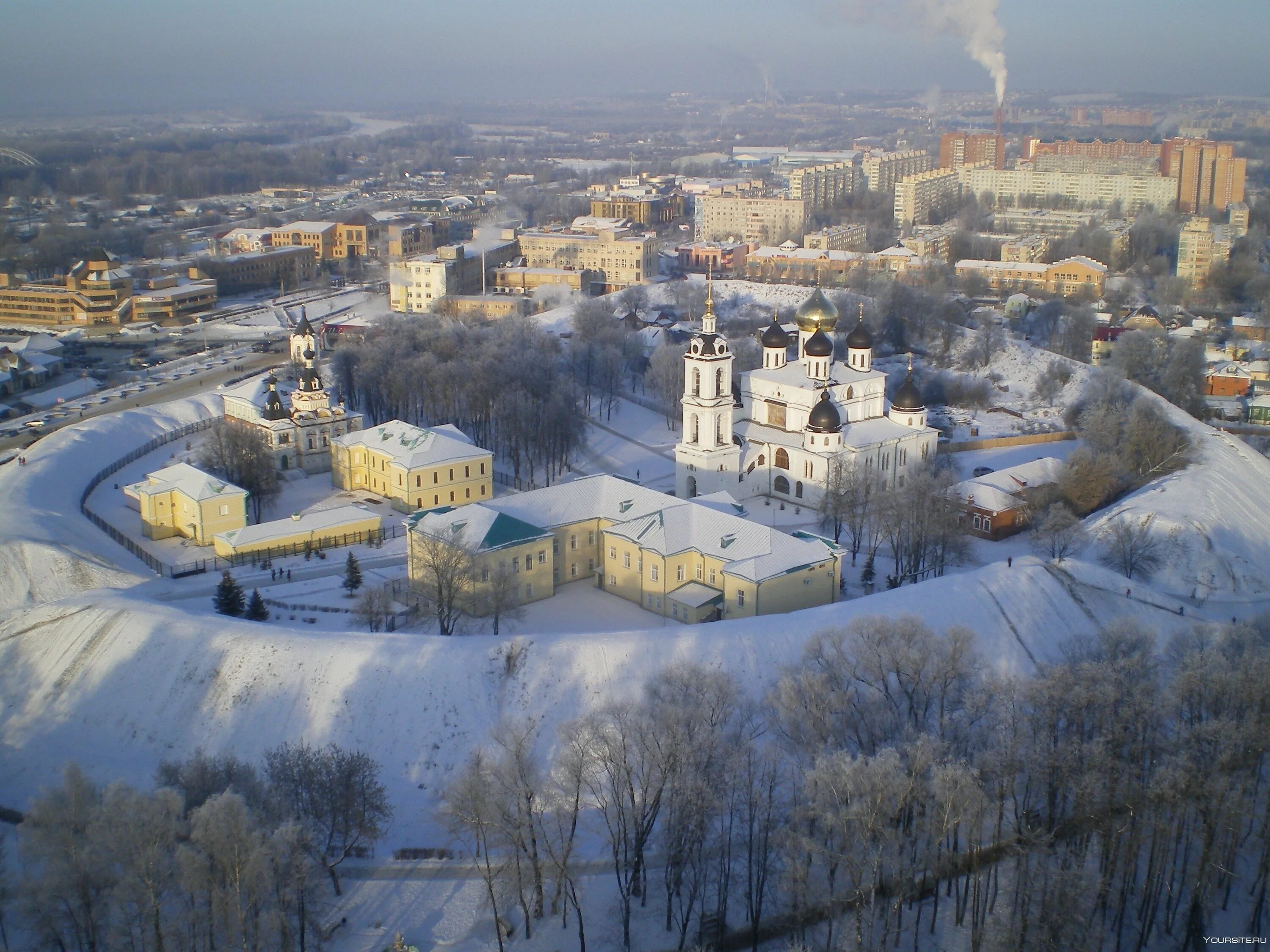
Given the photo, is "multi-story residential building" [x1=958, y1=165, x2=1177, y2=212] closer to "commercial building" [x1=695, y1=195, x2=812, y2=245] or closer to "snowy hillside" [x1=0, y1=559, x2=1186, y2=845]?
"commercial building" [x1=695, y1=195, x2=812, y2=245]

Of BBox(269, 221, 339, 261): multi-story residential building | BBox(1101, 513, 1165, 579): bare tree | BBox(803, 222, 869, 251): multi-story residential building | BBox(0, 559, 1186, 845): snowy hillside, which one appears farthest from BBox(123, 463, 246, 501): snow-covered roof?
BBox(803, 222, 869, 251): multi-story residential building

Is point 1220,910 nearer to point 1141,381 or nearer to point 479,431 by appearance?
point 479,431

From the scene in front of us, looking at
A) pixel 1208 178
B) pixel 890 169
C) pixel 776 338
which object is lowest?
A: pixel 776 338

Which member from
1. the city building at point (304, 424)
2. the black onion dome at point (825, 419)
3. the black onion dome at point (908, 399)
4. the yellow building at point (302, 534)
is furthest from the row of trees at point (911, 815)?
the city building at point (304, 424)

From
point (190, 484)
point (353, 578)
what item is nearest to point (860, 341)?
point (353, 578)

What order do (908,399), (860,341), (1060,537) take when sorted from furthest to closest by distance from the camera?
(860,341)
(908,399)
(1060,537)

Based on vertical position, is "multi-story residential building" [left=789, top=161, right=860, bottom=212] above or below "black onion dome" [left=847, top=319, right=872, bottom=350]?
above

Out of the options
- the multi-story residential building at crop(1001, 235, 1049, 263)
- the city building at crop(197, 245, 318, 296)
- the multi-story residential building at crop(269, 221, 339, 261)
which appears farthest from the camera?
the multi-story residential building at crop(269, 221, 339, 261)

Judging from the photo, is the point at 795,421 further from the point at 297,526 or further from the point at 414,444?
the point at 297,526
